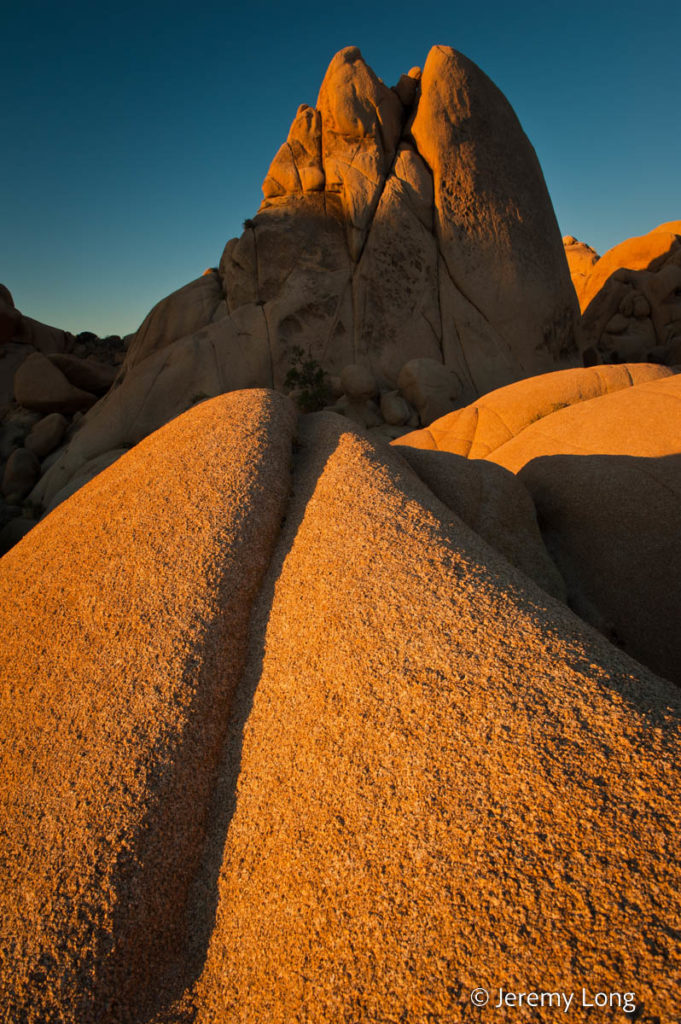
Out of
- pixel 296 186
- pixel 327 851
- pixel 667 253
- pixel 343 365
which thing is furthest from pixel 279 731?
pixel 667 253

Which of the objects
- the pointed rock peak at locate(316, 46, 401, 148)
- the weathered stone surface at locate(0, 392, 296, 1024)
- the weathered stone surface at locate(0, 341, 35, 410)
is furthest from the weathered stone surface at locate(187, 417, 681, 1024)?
the weathered stone surface at locate(0, 341, 35, 410)

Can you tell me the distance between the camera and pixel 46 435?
55.7ft

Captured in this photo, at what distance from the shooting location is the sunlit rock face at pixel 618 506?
4184 mm

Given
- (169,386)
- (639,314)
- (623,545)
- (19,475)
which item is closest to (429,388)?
(169,386)

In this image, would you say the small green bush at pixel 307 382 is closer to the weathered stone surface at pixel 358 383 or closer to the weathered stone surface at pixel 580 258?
the weathered stone surface at pixel 358 383

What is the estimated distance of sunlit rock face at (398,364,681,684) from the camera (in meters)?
4.18

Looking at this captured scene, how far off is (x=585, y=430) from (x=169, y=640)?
4818mm

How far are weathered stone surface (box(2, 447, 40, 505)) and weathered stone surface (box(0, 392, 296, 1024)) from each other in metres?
14.1

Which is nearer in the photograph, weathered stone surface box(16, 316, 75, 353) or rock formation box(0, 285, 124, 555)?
rock formation box(0, 285, 124, 555)

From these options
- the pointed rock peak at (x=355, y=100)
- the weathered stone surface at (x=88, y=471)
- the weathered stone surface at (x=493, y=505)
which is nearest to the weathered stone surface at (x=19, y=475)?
the weathered stone surface at (x=88, y=471)

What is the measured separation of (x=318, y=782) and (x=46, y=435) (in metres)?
18.2

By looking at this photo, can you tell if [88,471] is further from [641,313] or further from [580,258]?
[580,258]

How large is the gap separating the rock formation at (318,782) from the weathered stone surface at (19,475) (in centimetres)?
1469

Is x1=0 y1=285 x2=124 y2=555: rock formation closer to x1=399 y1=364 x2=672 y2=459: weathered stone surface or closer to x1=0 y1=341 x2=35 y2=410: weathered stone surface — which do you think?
x1=0 y1=341 x2=35 y2=410: weathered stone surface
